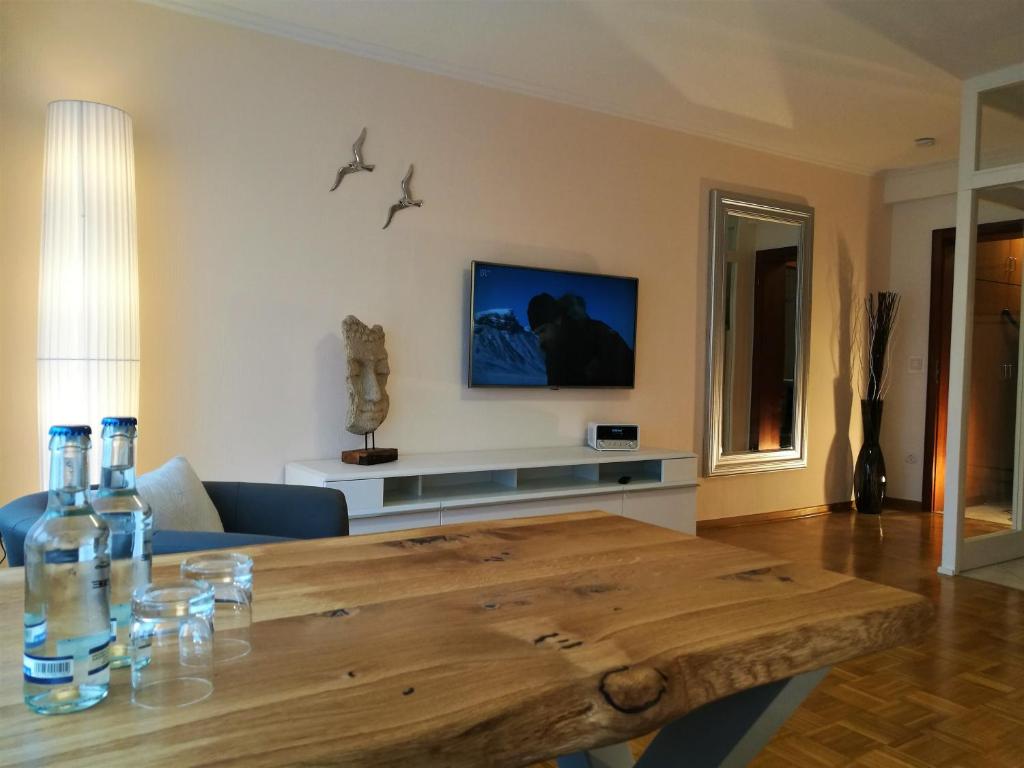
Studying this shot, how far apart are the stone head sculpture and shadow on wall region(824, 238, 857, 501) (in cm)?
380

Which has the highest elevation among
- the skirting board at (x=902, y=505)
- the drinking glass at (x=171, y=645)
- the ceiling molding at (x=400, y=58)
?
the ceiling molding at (x=400, y=58)

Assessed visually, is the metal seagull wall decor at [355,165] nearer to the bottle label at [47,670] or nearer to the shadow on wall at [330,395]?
the shadow on wall at [330,395]

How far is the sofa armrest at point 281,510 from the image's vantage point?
222 cm

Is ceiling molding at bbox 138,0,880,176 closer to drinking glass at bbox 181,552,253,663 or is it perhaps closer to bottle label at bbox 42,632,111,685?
drinking glass at bbox 181,552,253,663

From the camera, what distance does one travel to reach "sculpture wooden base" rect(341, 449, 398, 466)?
11.3ft

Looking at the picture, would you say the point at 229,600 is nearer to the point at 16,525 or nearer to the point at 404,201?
the point at 16,525

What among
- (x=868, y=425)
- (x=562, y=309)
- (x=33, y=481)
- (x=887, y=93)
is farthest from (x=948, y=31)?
(x=33, y=481)

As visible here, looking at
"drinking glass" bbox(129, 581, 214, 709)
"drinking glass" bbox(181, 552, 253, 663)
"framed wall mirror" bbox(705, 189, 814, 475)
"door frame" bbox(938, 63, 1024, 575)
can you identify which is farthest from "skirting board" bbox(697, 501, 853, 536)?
"drinking glass" bbox(129, 581, 214, 709)

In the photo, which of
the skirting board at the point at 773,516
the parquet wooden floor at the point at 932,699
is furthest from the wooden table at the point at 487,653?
the skirting board at the point at 773,516

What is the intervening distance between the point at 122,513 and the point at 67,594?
133 mm

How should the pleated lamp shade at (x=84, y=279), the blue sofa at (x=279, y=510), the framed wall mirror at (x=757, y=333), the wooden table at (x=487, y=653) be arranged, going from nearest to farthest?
the wooden table at (x=487, y=653)
the blue sofa at (x=279, y=510)
the pleated lamp shade at (x=84, y=279)
the framed wall mirror at (x=757, y=333)

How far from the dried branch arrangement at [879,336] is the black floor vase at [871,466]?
15 cm

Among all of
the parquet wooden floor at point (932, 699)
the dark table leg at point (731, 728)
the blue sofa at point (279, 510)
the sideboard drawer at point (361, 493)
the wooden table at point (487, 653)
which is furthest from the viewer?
the sideboard drawer at point (361, 493)

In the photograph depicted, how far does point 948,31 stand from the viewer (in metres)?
3.52
